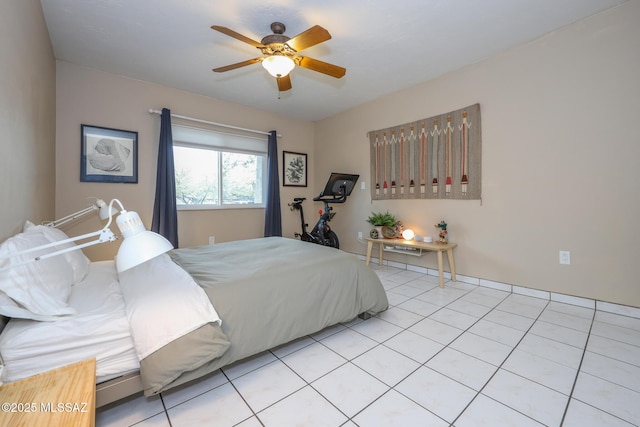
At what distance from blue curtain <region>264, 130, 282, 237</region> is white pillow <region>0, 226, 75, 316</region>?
10.2ft

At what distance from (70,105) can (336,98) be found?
3.29m

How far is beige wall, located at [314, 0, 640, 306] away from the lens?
86.6 inches

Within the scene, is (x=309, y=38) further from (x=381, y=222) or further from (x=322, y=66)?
(x=381, y=222)

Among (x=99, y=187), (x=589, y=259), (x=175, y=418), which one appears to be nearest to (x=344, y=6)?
(x=175, y=418)

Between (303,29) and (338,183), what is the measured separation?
214 cm

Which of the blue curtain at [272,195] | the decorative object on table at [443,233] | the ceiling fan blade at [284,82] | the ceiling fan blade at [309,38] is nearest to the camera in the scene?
the ceiling fan blade at [309,38]

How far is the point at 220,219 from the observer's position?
4.10 metres

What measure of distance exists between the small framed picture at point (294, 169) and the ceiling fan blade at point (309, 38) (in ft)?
9.10

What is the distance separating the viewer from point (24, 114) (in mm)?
1696

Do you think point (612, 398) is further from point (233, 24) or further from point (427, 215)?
point (233, 24)

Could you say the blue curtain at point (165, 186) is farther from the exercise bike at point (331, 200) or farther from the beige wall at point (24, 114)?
the exercise bike at point (331, 200)

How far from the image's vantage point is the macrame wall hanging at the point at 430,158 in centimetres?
307

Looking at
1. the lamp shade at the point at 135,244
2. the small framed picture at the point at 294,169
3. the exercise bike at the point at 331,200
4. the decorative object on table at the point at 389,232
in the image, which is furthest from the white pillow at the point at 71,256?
the small framed picture at the point at 294,169

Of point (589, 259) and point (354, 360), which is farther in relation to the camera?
point (589, 259)
